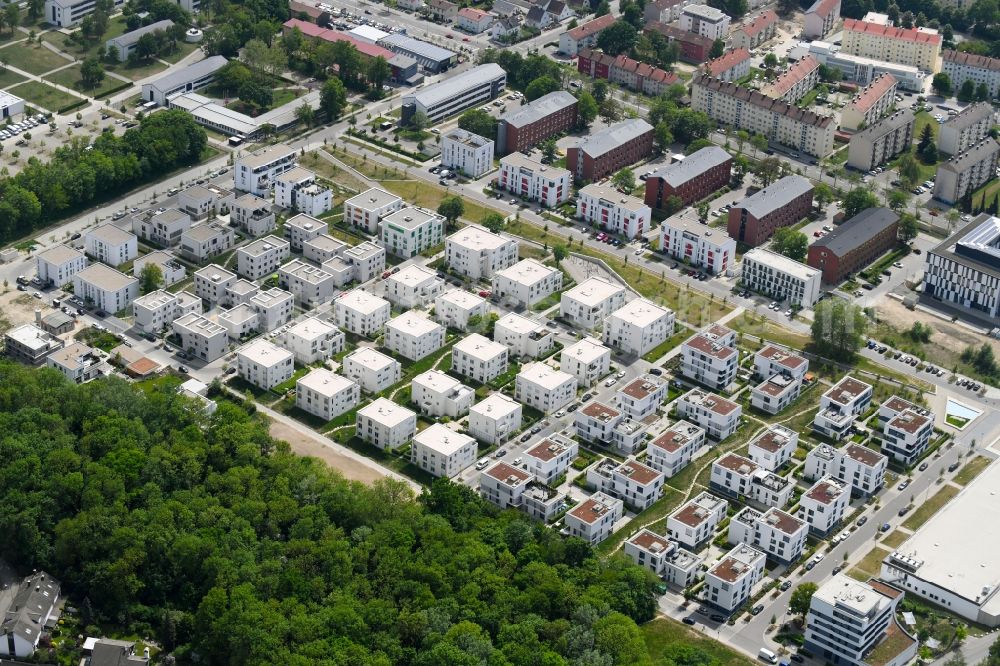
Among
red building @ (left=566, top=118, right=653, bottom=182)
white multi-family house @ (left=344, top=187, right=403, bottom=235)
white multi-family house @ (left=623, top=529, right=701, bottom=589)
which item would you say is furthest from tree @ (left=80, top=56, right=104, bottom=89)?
white multi-family house @ (left=623, top=529, right=701, bottom=589)

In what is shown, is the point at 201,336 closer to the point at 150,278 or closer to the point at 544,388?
the point at 150,278

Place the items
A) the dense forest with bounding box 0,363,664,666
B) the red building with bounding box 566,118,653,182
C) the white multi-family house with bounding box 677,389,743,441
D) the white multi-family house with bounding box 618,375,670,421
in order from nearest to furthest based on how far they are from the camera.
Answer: the dense forest with bounding box 0,363,664,666 < the white multi-family house with bounding box 677,389,743,441 < the white multi-family house with bounding box 618,375,670,421 < the red building with bounding box 566,118,653,182

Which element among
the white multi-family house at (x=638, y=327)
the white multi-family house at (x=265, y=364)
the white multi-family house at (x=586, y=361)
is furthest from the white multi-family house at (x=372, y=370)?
the white multi-family house at (x=638, y=327)

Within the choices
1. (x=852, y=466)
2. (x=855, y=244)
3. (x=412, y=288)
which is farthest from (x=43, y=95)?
(x=852, y=466)

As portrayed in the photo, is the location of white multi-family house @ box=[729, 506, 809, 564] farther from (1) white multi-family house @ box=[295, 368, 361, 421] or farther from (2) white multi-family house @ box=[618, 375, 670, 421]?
(1) white multi-family house @ box=[295, 368, 361, 421]

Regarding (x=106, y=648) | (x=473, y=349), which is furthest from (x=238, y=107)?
(x=106, y=648)

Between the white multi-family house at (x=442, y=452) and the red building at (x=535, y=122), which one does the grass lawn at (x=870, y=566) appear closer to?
the white multi-family house at (x=442, y=452)
